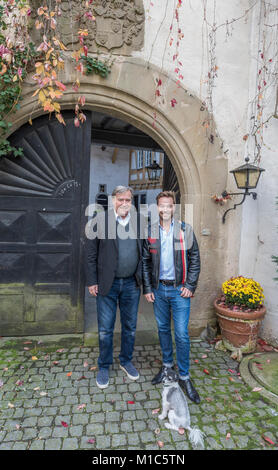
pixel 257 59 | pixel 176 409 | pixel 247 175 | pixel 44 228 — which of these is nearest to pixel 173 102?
pixel 247 175

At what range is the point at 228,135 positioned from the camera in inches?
146

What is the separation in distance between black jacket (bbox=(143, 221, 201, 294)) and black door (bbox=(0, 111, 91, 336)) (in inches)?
48.0

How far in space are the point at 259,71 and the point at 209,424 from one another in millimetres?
4049

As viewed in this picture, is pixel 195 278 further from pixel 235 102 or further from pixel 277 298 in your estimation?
pixel 235 102

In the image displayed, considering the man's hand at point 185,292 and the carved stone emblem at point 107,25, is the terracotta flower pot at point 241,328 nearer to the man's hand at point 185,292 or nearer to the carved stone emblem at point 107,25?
the man's hand at point 185,292

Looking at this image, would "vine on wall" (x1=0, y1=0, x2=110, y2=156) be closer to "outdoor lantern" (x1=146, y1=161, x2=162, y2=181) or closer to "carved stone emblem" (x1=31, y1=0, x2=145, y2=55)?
"carved stone emblem" (x1=31, y1=0, x2=145, y2=55)

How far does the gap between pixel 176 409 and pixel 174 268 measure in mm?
1153

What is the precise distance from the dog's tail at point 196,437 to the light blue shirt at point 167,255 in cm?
118

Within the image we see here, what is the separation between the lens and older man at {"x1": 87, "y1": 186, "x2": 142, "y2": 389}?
2537 millimetres

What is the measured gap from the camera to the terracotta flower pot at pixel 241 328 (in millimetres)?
3279

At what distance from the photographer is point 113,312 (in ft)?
8.87

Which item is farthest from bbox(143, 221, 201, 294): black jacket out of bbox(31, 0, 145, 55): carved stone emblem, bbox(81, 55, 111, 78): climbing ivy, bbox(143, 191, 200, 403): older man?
bbox(31, 0, 145, 55): carved stone emblem

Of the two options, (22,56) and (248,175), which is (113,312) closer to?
(248,175)

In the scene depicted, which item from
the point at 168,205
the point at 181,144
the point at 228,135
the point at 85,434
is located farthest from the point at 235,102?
the point at 85,434
